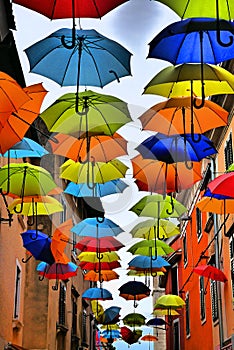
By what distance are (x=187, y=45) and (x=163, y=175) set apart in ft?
13.4

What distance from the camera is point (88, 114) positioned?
9695 millimetres

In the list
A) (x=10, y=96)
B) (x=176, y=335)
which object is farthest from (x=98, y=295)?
(x=10, y=96)

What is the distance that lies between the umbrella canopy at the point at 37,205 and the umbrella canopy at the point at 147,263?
217 inches

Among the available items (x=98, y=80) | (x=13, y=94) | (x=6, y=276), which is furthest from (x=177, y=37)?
(x=6, y=276)

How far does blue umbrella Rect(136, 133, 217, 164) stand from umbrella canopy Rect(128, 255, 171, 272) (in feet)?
23.5

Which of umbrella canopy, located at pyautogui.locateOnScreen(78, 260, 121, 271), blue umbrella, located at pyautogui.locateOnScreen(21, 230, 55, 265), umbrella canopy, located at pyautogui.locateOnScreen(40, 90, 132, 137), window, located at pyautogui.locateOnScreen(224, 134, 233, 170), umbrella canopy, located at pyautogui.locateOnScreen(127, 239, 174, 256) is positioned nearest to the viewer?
umbrella canopy, located at pyautogui.locateOnScreen(40, 90, 132, 137)

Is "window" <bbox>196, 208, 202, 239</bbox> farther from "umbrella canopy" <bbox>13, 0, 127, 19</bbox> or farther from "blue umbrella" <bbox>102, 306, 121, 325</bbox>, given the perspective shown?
"umbrella canopy" <bbox>13, 0, 127, 19</bbox>

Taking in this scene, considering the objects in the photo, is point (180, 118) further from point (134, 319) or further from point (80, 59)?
point (134, 319)

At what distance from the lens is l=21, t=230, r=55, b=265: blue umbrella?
13742mm

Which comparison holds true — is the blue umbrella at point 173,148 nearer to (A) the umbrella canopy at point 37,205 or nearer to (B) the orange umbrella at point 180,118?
(B) the orange umbrella at point 180,118

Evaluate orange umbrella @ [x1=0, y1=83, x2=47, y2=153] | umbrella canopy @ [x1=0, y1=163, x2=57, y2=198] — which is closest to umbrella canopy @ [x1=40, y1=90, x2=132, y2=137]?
orange umbrella @ [x1=0, y1=83, x2=47, y2=153]

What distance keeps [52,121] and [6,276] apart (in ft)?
19.8

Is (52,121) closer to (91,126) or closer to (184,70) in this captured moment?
(91,126)

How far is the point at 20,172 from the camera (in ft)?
36.7
